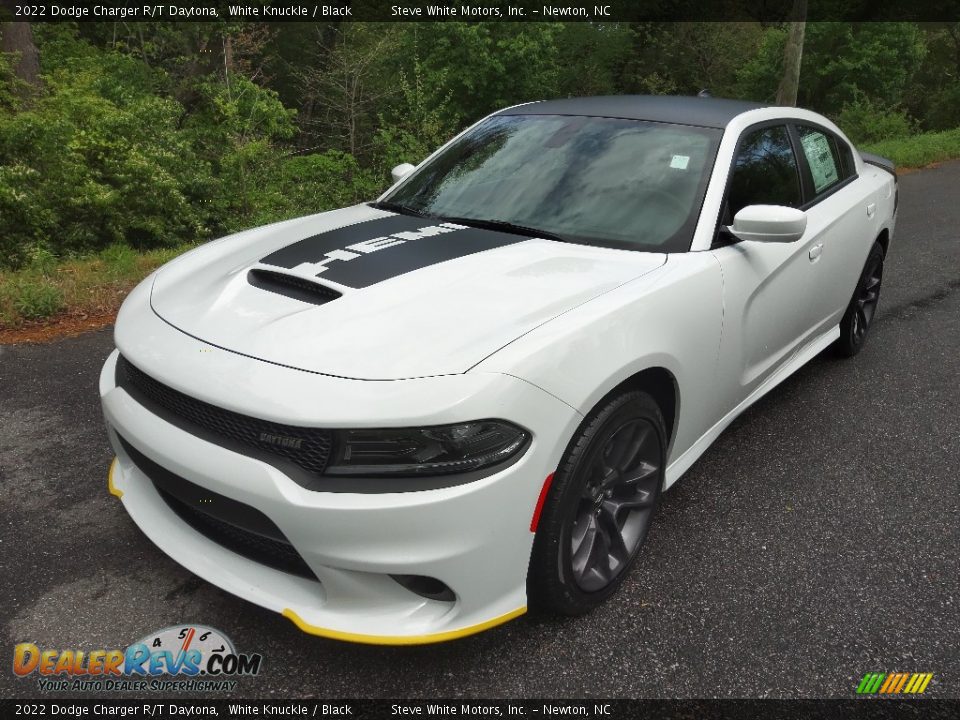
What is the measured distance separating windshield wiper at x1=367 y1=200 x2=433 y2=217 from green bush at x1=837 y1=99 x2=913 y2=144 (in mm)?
20782

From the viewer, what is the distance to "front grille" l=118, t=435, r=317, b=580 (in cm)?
195

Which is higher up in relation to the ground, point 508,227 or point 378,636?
point 508,227

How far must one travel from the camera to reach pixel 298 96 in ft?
66.6

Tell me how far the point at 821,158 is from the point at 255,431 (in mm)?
3328

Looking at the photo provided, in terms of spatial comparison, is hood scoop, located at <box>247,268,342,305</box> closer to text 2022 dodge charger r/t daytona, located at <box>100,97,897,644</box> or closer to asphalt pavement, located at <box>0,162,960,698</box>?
text 2022 dodge charger r/t daytona, located at <box>100,97,897,644</box>

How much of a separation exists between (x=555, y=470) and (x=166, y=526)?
1.22m

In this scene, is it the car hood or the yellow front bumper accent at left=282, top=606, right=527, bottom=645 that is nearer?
the yellow front bumper accent at left=282, top=606, right=527, bottom=645

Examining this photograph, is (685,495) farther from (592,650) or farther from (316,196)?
(316,196)

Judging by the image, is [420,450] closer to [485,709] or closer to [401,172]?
[485,709]

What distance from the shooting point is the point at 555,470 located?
2045 millimetres

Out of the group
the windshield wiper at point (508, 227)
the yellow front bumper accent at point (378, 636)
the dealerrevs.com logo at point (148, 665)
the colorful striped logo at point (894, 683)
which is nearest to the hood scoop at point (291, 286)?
the windshield wiper at point (508, 227)

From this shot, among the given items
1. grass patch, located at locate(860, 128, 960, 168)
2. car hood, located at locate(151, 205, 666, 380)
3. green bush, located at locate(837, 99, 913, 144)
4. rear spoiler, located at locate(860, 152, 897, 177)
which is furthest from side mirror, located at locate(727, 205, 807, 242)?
green bush, located at locate(837, 99, 913, 144)

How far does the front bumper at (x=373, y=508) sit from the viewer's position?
1844mm

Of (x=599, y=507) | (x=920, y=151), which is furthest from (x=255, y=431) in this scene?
(x=920, y=151)
